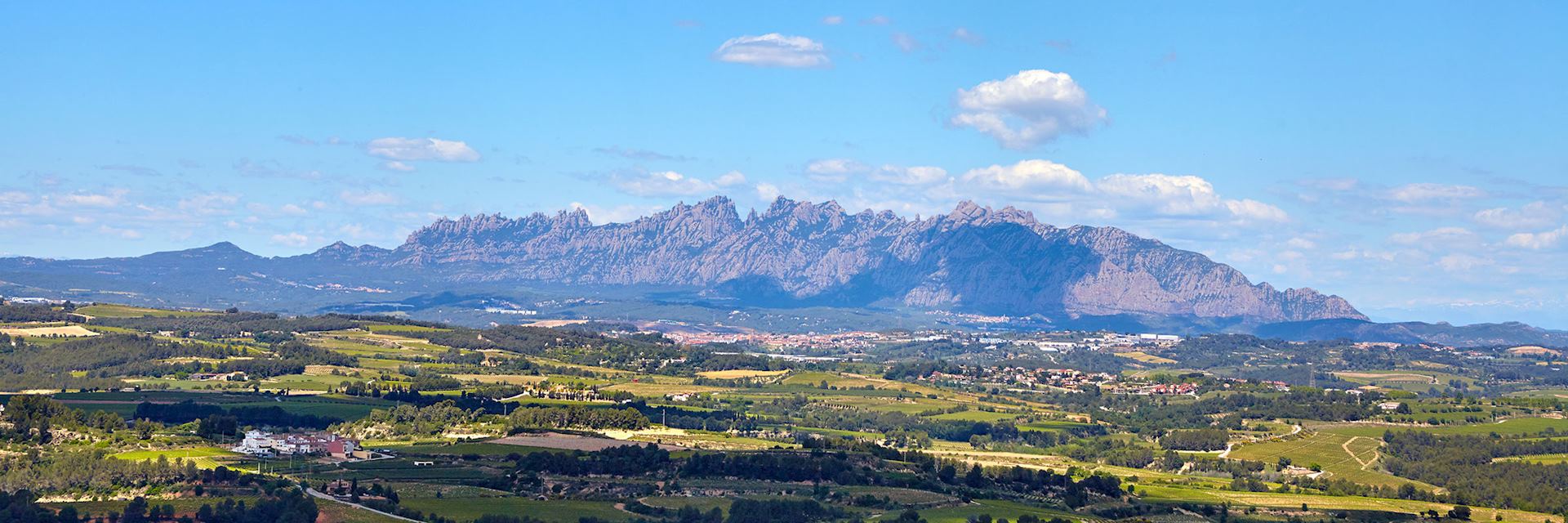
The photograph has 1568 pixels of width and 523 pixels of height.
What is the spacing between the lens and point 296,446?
9706 centimetres

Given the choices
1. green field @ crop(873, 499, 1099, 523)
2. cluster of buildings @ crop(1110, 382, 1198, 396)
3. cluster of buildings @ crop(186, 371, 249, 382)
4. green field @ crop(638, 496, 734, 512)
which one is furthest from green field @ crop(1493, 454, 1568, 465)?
cluster of buildings @ crop(186, 371, 249, 382)

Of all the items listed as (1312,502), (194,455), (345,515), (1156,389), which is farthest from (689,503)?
(1156,389)

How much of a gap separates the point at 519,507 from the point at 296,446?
25.1 meters

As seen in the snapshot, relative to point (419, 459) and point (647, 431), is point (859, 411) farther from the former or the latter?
point (419, 459)

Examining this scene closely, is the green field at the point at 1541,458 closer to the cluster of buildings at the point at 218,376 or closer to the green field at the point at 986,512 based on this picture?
the green field at the point at 986,512

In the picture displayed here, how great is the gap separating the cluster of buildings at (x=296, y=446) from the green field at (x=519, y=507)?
64.8 feet

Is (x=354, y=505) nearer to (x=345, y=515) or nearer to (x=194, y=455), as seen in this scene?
(x=345, y=515)

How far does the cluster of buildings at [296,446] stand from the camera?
317 feet

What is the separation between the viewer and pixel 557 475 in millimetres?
90938

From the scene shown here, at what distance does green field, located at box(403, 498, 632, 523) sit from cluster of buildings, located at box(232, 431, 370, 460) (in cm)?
1974

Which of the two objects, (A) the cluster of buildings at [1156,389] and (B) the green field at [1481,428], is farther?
(A) the cluster of buildings at [1156,389]

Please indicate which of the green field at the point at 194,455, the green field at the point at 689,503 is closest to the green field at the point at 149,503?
the green field at the point at 194,455

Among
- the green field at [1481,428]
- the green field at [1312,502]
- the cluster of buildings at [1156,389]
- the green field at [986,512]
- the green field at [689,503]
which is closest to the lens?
the green field at [986,512]

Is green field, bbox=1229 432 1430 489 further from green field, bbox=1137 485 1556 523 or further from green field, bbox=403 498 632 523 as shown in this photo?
green field, bbox=403 498 632 523
